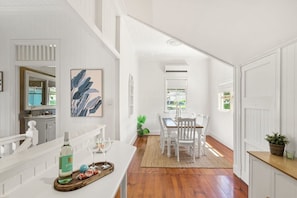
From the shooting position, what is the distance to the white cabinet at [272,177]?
61.2 inches

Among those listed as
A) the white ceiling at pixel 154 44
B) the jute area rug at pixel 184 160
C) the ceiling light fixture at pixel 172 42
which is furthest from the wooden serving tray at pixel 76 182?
the ceiling light fixture at pixel 172 42

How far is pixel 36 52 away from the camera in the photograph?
3.74m

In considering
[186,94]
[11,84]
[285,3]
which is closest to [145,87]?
[186,94]

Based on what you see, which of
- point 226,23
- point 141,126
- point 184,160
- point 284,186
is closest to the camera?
point 284,186

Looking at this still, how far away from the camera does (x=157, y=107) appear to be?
755 cm

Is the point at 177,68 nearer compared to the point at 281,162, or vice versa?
the point at 281,162

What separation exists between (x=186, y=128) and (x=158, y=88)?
3.57m

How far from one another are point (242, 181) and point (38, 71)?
4.42 metres

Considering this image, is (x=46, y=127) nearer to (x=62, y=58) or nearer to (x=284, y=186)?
(x=62, y=58)

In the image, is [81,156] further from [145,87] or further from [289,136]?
[145,87]

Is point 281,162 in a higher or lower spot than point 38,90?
lower

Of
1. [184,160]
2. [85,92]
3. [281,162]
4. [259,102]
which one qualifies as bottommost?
[184,160]

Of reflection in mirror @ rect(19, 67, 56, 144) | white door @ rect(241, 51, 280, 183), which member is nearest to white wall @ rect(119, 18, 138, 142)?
reflection in mirror @ rect(19, 67, 56, 144)

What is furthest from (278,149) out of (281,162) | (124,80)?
(124,80)
